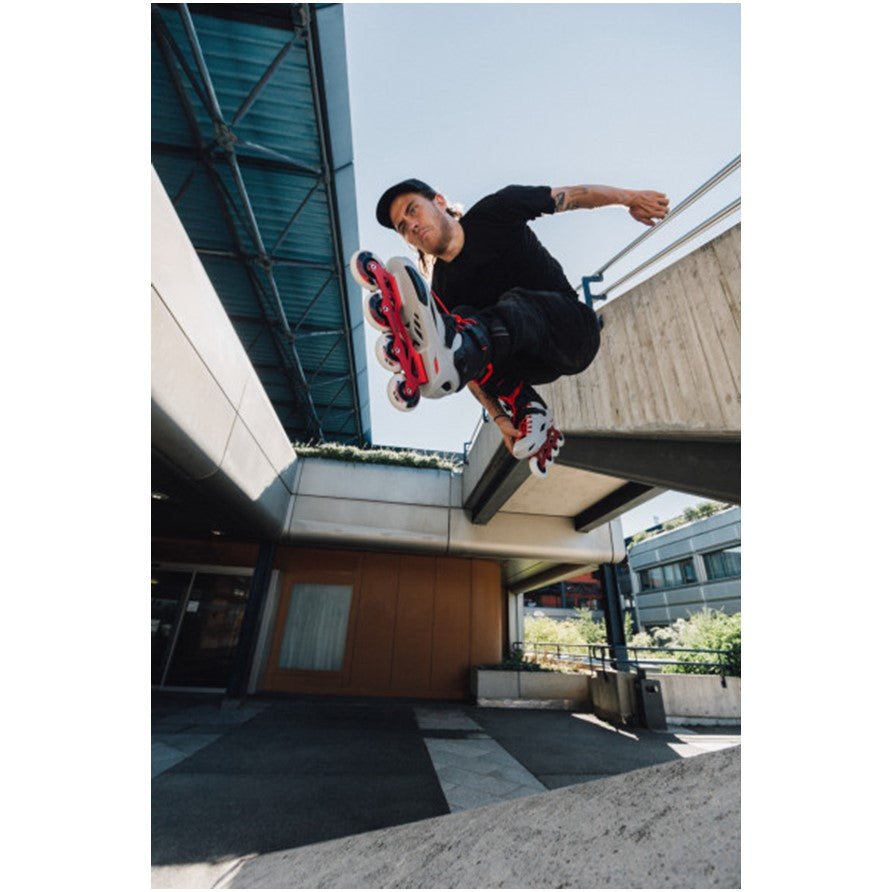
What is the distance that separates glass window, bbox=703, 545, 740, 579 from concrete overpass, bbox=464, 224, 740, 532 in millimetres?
34151

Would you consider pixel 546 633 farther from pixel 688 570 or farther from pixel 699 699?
pixel 688 570

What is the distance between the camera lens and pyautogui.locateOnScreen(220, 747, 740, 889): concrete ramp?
4.91ft

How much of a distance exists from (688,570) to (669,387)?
131 ft

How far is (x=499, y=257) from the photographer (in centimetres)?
337

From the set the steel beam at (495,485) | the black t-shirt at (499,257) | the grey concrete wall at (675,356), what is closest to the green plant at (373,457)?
the steel beam at (495,485)

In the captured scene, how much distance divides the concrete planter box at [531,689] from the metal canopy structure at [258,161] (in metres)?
9.72

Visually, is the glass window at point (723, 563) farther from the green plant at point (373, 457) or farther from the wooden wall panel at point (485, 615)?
the green plant at point (373, 457)

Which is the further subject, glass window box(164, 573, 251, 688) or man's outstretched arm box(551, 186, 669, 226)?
glass window box(164, 573, 251, 688)

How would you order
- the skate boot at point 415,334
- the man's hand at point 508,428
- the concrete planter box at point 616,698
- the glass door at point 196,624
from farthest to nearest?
the glass door at point 196,624
the concrete planter box at point 616,698
the man's hand at point 508,428
the skate boot at point 415,334

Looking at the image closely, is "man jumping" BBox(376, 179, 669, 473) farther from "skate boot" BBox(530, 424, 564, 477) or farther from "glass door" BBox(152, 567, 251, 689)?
"glass door" BBox(152, 567, 251, 689)

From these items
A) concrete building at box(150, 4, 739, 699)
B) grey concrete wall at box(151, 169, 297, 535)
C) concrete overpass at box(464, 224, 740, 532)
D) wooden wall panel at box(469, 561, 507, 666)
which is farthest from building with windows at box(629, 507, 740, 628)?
grey concrete wall at box(151, 169, 297, 535)

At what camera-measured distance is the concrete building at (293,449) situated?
4.46 meters

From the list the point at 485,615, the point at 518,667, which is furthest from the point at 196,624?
the point at 518,667

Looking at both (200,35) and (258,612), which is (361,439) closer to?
(258,612)
